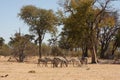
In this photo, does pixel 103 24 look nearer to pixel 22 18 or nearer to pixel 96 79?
pixel 22 18

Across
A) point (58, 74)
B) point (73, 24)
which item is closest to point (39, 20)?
point (73, 24)

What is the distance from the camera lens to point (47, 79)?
26.8 metres

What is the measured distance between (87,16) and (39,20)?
50.8 ft

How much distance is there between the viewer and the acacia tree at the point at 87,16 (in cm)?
6169

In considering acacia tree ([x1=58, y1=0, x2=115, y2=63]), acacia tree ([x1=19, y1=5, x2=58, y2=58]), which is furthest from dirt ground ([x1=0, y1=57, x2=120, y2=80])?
acacia tree ([x1=19, y1=5, x2=58, y2=58])

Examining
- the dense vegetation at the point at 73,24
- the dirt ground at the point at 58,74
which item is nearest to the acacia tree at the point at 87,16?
the dense vegetation at the point at 73,24

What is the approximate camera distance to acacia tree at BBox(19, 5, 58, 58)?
74.4 meters

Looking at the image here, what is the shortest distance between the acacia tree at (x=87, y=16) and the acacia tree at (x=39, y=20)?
35.7ft

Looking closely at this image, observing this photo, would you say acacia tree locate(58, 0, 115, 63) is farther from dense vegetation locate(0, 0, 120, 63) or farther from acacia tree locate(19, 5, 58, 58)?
acacia tree locate(19, 5, 58, 58)

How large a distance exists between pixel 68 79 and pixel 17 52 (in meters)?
41.8

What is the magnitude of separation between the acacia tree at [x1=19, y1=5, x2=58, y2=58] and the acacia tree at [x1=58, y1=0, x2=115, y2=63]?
35.7 ft

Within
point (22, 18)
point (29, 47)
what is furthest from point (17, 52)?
point (22, 18)

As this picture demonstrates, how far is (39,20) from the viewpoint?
246 feet

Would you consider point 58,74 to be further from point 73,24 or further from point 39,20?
point 39,20
